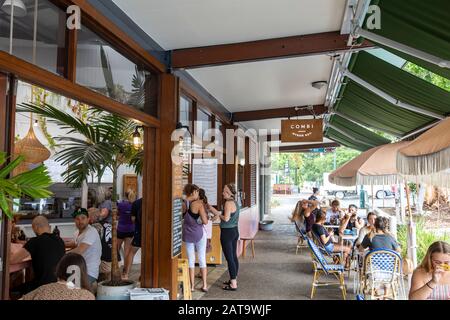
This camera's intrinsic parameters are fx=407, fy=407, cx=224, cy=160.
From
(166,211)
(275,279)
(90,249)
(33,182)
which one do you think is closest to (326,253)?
(275,279)

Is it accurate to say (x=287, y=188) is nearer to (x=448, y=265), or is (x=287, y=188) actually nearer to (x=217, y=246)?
(x=217, y=246)

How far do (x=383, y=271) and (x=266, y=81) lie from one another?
3.14 m

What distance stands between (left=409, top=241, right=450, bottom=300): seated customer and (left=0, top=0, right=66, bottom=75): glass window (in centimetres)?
290

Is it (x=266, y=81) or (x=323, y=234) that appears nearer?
(x=323, y=234)

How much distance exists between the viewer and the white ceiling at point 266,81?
5.33 metres

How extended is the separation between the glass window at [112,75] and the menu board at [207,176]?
299cm

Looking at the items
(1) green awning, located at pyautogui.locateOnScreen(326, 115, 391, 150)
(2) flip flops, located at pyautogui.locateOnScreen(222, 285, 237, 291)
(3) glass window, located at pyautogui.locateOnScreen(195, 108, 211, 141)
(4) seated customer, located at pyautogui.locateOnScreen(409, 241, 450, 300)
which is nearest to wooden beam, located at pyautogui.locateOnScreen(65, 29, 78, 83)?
(4) seated customer, located at pyautogui.locateOnScreen(409, 241, 450, 300)

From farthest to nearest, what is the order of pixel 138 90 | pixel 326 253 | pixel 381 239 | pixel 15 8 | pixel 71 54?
pixel 326 253
pixel 381 239
pixel 138 90
pixel 71 54
pixel 15 8

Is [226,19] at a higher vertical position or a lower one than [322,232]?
higher

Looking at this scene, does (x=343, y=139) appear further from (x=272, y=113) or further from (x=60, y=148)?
(x=60, y=148)

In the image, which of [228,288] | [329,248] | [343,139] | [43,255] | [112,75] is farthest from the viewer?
[343,139]

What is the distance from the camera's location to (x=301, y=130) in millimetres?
7551

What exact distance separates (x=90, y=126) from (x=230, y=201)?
230 centimetres

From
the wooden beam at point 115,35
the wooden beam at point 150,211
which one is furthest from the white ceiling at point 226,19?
the wooden beam at point 150,211
